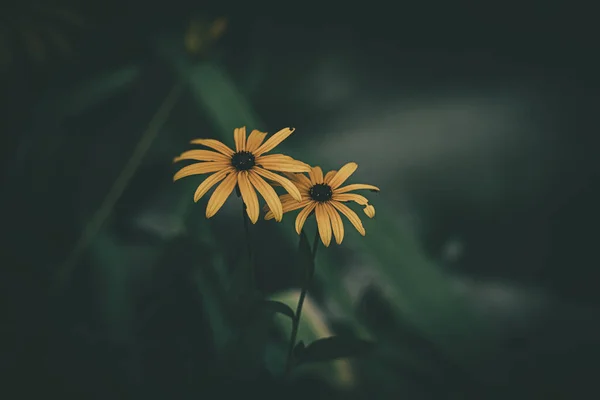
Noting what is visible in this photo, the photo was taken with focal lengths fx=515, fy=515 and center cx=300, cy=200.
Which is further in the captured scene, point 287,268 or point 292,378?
point 287,268

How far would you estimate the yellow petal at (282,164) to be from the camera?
1.15 ft

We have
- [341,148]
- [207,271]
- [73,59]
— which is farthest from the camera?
[341,148]

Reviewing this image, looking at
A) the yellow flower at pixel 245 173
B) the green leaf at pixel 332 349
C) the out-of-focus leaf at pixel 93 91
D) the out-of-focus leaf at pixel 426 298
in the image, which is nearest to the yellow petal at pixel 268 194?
the yellow flower at pixel 245 173

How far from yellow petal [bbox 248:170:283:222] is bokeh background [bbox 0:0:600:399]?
0.65ft

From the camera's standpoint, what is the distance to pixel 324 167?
0.70 metres

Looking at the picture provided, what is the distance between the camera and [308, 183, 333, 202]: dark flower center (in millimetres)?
367

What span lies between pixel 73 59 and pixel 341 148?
1.49 ft

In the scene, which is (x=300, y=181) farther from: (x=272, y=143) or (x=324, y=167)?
(x=324, y=167)

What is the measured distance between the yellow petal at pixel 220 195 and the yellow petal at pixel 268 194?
1 centimetres

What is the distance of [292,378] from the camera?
0.59m

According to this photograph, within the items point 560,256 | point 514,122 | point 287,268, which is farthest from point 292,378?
point 514,122

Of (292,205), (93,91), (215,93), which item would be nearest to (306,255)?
(292,205)

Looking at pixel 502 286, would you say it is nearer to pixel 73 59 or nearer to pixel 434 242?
pixel 434 242

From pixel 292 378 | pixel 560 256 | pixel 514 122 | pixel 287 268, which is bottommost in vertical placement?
pixel 292 378
